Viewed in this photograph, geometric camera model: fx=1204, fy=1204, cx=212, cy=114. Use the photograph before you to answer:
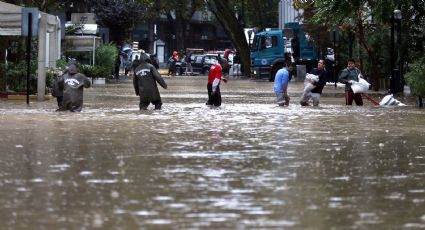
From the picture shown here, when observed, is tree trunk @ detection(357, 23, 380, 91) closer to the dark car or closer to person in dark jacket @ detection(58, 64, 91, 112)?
person in dark jacket @ detection(58, 64, 91, 112)

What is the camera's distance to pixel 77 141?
1714 centimetres

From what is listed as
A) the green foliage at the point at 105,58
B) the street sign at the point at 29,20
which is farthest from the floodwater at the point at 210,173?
the green foliage at the point at 105,58

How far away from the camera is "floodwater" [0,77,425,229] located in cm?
934

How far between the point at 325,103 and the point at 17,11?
905cm

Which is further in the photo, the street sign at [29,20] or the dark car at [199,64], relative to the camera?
A: the dark car at [199,64]

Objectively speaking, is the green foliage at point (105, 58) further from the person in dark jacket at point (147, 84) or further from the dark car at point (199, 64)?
the dark car at point (199, 64)

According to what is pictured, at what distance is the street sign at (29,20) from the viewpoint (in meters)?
29.8

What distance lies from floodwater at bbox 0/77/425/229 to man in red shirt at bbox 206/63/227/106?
7692 mm

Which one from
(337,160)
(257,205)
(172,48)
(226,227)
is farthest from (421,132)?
(172,48)

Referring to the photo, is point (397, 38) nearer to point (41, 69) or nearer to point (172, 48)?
point (41, 69)

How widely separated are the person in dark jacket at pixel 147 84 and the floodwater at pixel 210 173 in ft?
14.3

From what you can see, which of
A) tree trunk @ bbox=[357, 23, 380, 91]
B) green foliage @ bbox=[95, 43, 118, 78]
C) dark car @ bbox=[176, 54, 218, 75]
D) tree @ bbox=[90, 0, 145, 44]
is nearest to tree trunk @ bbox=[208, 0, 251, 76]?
tree @ bbox=[90, 0, 145, 44]

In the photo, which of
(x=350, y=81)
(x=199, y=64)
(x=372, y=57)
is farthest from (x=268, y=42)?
(x=350, y=81)

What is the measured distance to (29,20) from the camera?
29.8 m
